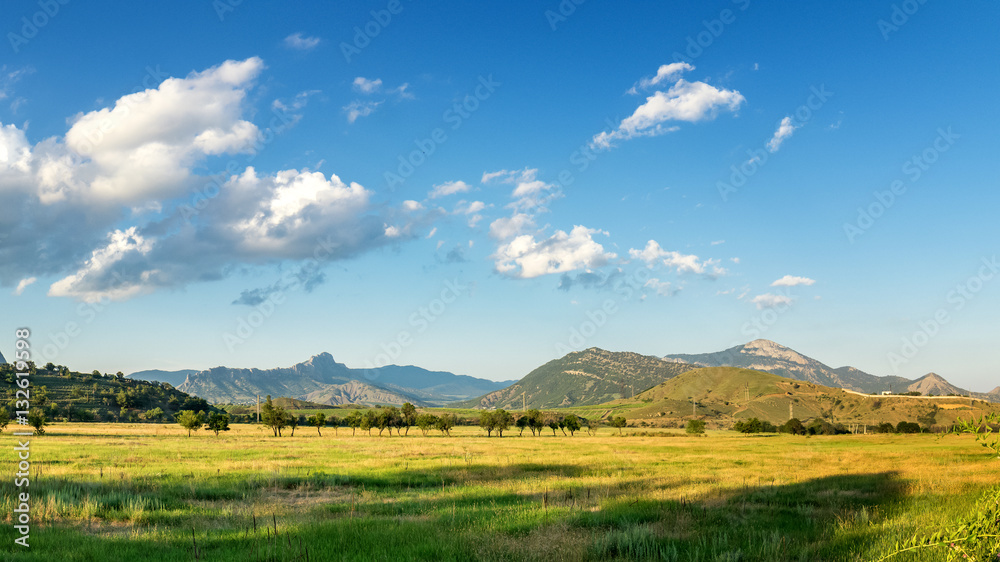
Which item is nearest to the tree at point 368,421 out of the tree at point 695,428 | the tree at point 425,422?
the tree at point 425,422

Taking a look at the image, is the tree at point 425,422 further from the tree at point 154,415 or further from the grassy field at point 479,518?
the grassy field at point 479,518

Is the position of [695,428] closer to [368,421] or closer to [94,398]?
[368,421]

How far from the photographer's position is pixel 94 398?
151750 millimetres

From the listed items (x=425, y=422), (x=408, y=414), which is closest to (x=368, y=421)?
(x=408, y=414)

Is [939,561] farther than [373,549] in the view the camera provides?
No

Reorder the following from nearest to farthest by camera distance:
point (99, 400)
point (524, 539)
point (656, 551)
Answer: point (656, 551) < point (524, 539) < point (99, 400)

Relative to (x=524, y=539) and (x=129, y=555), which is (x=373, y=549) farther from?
(x=129, y=555)

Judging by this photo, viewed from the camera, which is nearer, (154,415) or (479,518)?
(479,518)

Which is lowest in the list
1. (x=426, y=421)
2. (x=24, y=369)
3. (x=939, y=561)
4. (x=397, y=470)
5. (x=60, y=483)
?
(x=426, y=421)

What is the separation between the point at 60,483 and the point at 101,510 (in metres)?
6.51

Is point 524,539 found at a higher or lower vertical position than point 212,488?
higher

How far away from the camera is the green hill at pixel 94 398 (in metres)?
126

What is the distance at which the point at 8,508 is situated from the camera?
14.2 meters

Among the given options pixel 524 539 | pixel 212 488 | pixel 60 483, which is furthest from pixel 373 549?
pixel 60 483
